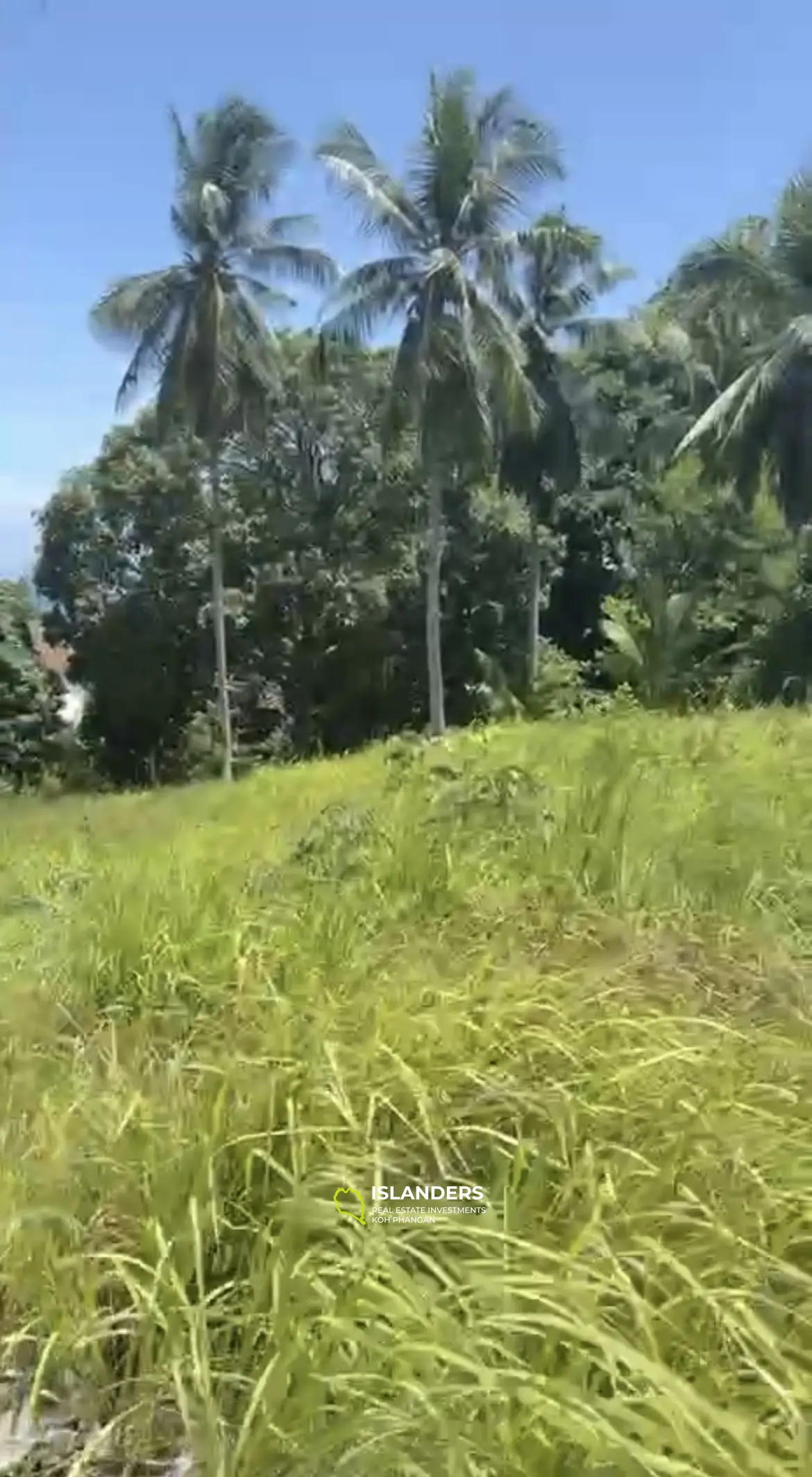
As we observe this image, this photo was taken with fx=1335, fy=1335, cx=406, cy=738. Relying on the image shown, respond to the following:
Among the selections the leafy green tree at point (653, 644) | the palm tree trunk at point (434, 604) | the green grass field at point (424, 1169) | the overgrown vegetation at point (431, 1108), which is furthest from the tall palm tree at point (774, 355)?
the green grass field at point (424, 1169)

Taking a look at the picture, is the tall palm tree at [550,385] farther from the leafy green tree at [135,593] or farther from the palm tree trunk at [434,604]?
the leafy green tree at [135,593]

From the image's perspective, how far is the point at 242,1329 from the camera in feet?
6.23

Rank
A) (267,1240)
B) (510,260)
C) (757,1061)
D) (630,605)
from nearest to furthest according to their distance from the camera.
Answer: (267,1240), (757,1061), (510,260), (630,605)


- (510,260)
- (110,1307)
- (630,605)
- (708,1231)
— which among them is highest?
(510,260)

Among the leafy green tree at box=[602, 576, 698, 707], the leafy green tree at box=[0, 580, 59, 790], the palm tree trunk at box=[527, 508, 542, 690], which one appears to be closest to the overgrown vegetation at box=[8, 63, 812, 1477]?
the leafy green tree at box=[602, 576, 698, 707]

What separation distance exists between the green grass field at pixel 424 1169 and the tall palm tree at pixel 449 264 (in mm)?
17171

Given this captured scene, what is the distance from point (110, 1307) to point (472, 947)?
142cm

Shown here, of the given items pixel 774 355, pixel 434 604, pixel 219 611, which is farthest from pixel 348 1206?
pixel 219 611

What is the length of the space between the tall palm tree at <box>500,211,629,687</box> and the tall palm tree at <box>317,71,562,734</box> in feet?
11.9

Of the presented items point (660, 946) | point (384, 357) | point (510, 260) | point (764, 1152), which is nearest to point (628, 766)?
point (660, 946)

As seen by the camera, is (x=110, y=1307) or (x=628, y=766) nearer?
(x=110, y=1307)

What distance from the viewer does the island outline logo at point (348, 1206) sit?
6.61 ft

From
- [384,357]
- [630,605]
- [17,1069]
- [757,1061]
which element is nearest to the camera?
[757,1061]

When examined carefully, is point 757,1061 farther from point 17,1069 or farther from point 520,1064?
point 17,1069
